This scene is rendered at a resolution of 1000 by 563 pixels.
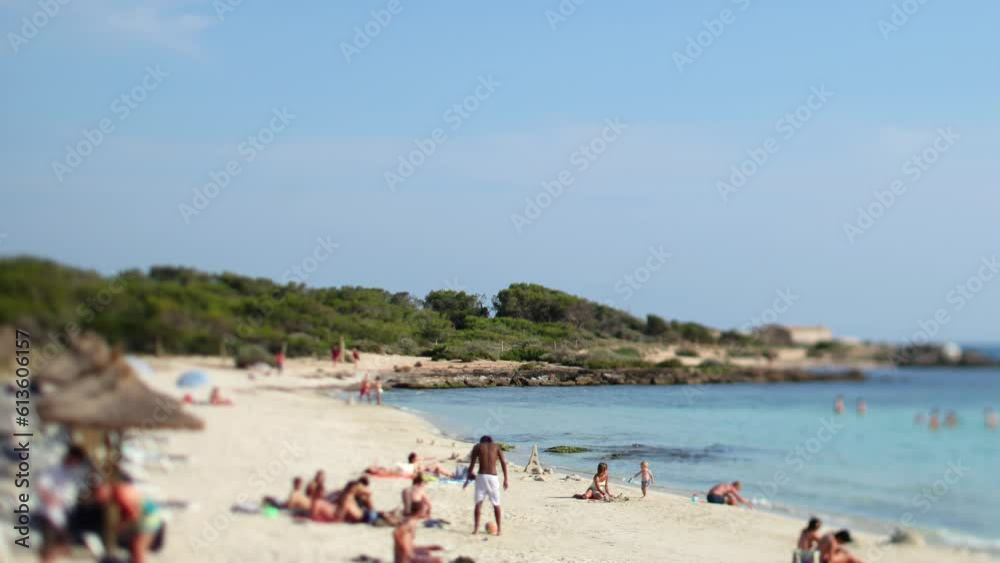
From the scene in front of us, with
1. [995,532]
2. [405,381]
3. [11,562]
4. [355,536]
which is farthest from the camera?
[995,532]

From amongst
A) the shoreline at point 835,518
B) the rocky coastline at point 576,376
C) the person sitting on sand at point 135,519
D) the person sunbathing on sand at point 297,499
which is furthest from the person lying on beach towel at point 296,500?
the shoreline at point 835,518

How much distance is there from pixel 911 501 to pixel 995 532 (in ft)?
16.7

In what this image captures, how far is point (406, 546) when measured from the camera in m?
10.6

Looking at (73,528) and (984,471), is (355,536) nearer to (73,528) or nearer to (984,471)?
(73,528)

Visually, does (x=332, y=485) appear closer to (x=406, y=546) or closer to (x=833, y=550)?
(x=406, y=546)

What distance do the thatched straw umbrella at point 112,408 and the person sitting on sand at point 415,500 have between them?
3640mm

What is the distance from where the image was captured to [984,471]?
2142 cm

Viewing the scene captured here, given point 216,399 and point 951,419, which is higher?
point 216,399

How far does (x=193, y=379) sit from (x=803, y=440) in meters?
28.5

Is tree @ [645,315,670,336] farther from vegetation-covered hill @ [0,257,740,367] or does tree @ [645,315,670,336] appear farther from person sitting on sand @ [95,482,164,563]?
person sitting on sand @ [95,482,164,563]

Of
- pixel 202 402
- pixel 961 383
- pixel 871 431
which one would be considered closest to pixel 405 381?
pixel 202 402

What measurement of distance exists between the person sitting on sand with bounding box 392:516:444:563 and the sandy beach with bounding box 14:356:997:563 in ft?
0.51

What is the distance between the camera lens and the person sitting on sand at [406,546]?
10539 mm

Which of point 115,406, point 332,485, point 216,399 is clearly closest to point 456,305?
point 332,485
